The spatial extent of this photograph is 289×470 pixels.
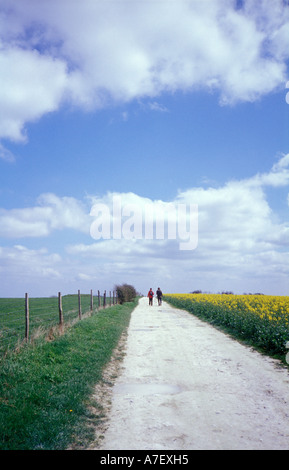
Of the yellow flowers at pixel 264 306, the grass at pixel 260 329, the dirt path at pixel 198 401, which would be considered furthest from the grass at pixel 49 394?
the yellow flowers at pixel 264 306

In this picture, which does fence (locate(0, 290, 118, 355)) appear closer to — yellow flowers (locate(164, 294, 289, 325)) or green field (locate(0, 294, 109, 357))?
green field (locate(0, 294, 109, 357))

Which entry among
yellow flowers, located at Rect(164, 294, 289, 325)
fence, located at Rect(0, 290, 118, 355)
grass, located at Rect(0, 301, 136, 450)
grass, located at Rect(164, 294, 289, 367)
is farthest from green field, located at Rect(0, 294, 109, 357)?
yellow flowers, located at Rect(164, 294, 289, 325)

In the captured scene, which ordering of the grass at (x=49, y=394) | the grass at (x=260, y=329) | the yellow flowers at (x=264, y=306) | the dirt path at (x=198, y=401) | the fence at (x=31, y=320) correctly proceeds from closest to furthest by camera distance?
the dirt path at (x=198, y=401) < the grass at (x=49, y=394) < the fence at (x=31, y=320) < the grass at (x=260, y=329) < the yellow flowers at (x=264, y=306)

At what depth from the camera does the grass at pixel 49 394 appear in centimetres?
475

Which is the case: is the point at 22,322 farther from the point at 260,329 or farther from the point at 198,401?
the point at 198,401

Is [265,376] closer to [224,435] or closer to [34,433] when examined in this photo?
A: [224,435]

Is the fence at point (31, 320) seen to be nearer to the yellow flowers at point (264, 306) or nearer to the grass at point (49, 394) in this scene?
the grass at point (49, 394)

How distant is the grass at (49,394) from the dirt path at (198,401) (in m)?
0.51

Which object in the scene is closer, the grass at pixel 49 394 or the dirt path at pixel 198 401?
the dirt path at pixel 198 401

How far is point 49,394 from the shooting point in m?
6.33

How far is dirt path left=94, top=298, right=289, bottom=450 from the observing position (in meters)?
4.62

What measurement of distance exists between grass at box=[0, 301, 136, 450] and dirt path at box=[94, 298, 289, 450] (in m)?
0.51

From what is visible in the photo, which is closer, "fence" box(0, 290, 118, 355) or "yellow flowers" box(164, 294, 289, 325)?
"fence" box(0, 290, 118, 355)
